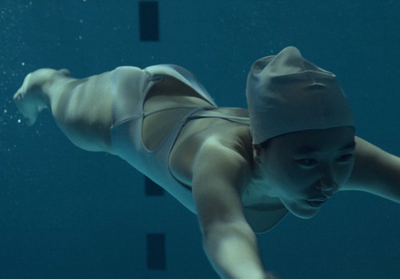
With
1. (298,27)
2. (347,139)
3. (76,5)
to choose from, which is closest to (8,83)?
(76,5)

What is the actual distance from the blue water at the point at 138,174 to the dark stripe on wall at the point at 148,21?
77 millimetres

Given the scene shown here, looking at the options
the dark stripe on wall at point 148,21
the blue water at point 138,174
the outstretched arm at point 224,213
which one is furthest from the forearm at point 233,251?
the dark stripe on wall at point 148,21

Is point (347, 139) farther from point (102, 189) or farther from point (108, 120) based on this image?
point (102, 189)

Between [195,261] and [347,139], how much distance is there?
492cm

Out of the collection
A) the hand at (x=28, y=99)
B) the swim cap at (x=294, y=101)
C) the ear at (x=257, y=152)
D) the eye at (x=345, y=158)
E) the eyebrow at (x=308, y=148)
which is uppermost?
the swim cap at (x=294, y=101)

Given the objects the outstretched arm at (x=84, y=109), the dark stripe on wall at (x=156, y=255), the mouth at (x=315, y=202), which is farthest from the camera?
the dark stripe on wall at (x=156, y=255)

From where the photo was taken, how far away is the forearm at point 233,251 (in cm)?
146

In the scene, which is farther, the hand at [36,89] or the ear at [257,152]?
the hand at [36,89]

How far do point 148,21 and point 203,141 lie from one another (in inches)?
172

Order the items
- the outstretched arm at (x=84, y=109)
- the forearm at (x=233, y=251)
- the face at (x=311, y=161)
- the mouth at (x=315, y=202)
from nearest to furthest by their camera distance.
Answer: the forearm at (x=233, y=251), the face at (x=311, y=161), the mouth at (x=315, y=202), the outstretched arm at (x=84, y=109)

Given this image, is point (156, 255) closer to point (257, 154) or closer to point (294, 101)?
point (257, 154)

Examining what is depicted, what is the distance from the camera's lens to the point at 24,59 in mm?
6676

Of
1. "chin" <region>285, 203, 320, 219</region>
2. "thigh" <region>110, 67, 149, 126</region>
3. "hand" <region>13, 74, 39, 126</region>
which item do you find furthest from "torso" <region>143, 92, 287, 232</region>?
"hand" <region>13, 74, 39, 126</region>

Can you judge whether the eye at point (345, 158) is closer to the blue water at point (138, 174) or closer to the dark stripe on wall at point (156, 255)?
the blue water at point (138, 174)
